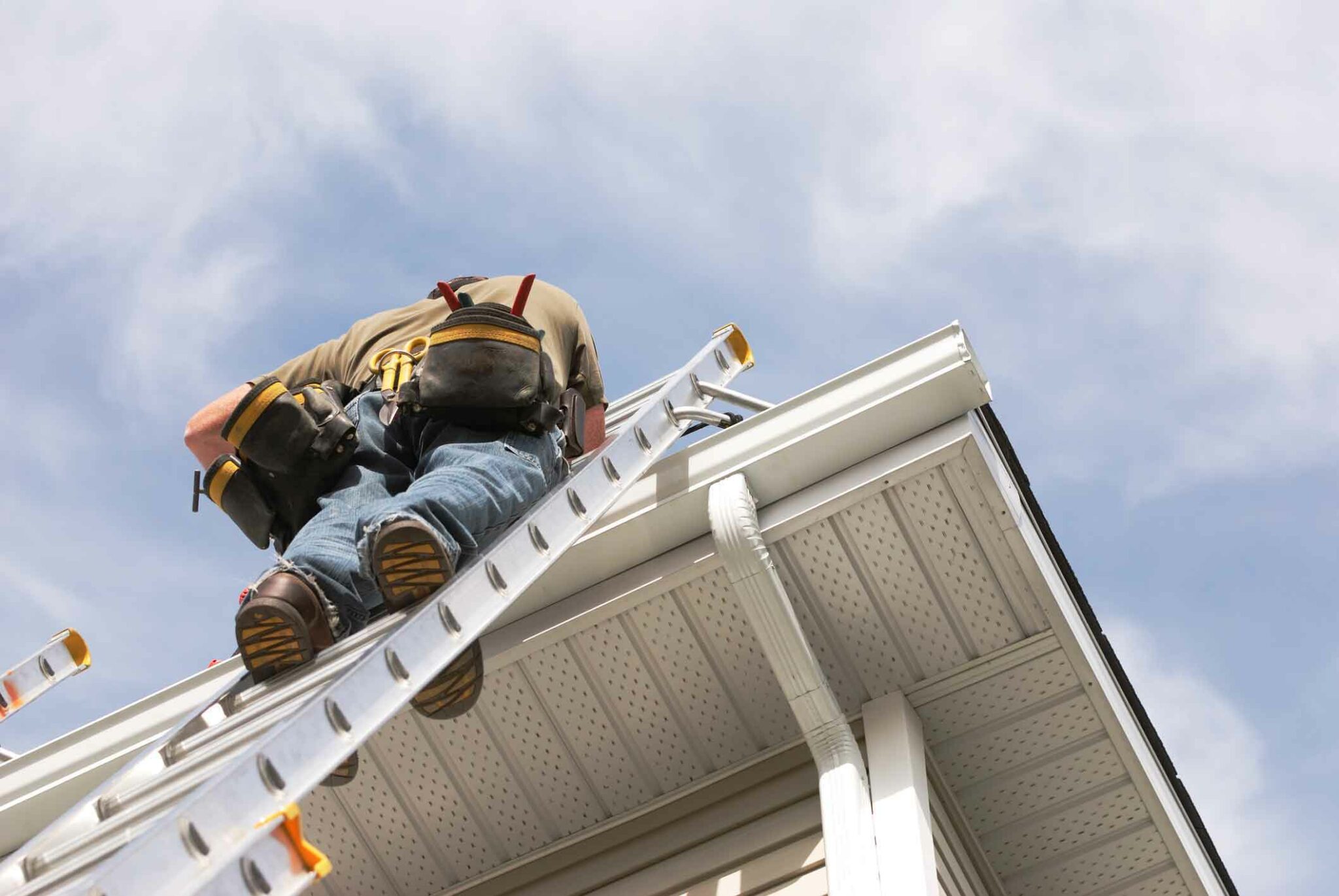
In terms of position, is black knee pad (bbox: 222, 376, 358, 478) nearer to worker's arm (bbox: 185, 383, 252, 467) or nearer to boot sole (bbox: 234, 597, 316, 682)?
worker's arm (bbox: 185, 383, 252, 467)

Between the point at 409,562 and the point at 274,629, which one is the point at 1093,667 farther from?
the point at 274,629

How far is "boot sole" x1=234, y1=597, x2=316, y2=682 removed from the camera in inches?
117

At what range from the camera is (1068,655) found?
12.9 ft

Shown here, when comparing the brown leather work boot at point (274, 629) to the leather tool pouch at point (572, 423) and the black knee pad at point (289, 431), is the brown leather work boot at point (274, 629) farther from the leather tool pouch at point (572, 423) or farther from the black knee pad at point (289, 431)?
the leather tool pouch at point (572, 423)

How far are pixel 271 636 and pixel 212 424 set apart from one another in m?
1.01

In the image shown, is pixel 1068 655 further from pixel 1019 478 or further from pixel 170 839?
pixel 170 839

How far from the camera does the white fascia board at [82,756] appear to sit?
4188 millimetres

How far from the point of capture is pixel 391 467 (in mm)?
3793

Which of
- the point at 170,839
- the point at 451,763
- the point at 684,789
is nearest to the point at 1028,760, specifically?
the point at 684,789

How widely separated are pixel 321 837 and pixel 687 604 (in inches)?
53.3

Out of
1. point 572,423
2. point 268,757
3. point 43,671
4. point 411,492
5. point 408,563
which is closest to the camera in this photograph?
point 268,757

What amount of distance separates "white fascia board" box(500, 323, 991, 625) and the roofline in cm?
16

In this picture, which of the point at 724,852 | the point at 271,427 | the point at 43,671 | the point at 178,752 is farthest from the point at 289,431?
the point at 43,671

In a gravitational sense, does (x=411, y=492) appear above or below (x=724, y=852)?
above
